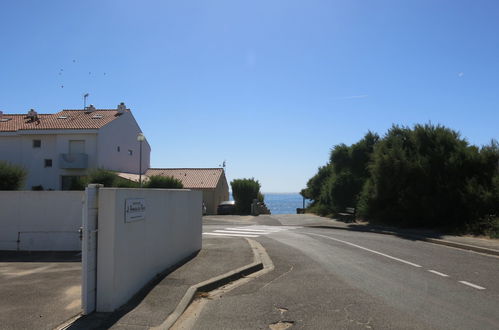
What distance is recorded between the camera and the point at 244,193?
43562mm

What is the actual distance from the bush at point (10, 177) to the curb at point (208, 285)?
14289 millimetres

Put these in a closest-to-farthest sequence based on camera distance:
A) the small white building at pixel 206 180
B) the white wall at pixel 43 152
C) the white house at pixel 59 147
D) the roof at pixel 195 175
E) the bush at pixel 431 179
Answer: the bush at pixel 431 179 → the white house at pixel 59 147 → the white wall at pixel 43 152 → the small white building at pixel 206 180 → the roof at pixel 195 175

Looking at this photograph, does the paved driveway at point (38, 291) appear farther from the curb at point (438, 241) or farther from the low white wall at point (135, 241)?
the curb at point (438, 241)

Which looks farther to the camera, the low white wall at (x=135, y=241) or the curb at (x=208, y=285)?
the low white wall at (x=135, y=241)

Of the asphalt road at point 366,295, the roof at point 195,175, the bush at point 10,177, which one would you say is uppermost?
the roof at point 195,175

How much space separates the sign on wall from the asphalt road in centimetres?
176

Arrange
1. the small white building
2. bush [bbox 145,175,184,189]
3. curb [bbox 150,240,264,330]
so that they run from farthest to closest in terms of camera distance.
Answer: the small white building → bush [bbox 145,175,184,189] → curb [bbox 150,240,264,330]

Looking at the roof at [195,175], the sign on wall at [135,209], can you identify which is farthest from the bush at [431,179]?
the roof at [195,175]

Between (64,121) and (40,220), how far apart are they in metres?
Answer: 29.4

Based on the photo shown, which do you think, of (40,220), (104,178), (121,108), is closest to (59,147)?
(121,108)

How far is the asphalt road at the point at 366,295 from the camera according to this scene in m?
6.05

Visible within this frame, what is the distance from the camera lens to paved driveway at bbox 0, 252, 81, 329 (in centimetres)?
582

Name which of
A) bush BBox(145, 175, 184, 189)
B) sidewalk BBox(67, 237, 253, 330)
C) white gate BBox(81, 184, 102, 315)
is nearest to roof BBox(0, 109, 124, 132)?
bush BBox(145, 175, 184, 189)

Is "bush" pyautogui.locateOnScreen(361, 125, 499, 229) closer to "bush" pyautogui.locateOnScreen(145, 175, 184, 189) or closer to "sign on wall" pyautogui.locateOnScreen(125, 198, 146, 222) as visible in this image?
"bush" pyautogui.locateOnScreen(145, 175, 184, 189)
